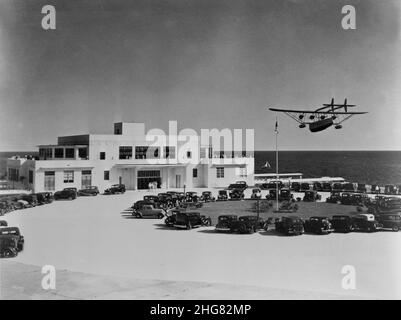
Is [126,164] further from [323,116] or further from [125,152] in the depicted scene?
[323,116]

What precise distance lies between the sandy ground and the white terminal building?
65.2 ft

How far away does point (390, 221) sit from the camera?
2820 centimetres

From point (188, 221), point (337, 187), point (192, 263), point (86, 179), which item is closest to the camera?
point (192, 263)

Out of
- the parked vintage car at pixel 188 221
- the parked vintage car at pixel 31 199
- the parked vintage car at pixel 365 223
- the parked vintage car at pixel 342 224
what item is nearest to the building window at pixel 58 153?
the parked vintage car at pixel 31 199

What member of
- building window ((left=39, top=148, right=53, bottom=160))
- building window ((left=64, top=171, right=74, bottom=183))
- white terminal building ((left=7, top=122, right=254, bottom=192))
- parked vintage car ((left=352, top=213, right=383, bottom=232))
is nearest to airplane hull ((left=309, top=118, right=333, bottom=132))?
parked vintage car ((left=352, top=213, right=383, bottom=232))

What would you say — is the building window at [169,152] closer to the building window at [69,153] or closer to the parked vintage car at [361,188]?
the building window at [69,153]

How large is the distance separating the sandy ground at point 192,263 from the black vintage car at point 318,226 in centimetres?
90

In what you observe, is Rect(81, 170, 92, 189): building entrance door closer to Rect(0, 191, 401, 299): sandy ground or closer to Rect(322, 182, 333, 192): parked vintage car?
Rect(0, 191, 401, 299): sandy ground

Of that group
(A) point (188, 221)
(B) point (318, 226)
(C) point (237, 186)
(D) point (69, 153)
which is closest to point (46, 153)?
(D) point (69, 153)

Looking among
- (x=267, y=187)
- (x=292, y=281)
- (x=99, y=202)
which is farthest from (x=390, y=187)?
(x=292, y=281)

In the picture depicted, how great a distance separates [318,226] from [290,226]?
176 cm

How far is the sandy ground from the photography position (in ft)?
54.9

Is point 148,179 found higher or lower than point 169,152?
lower
